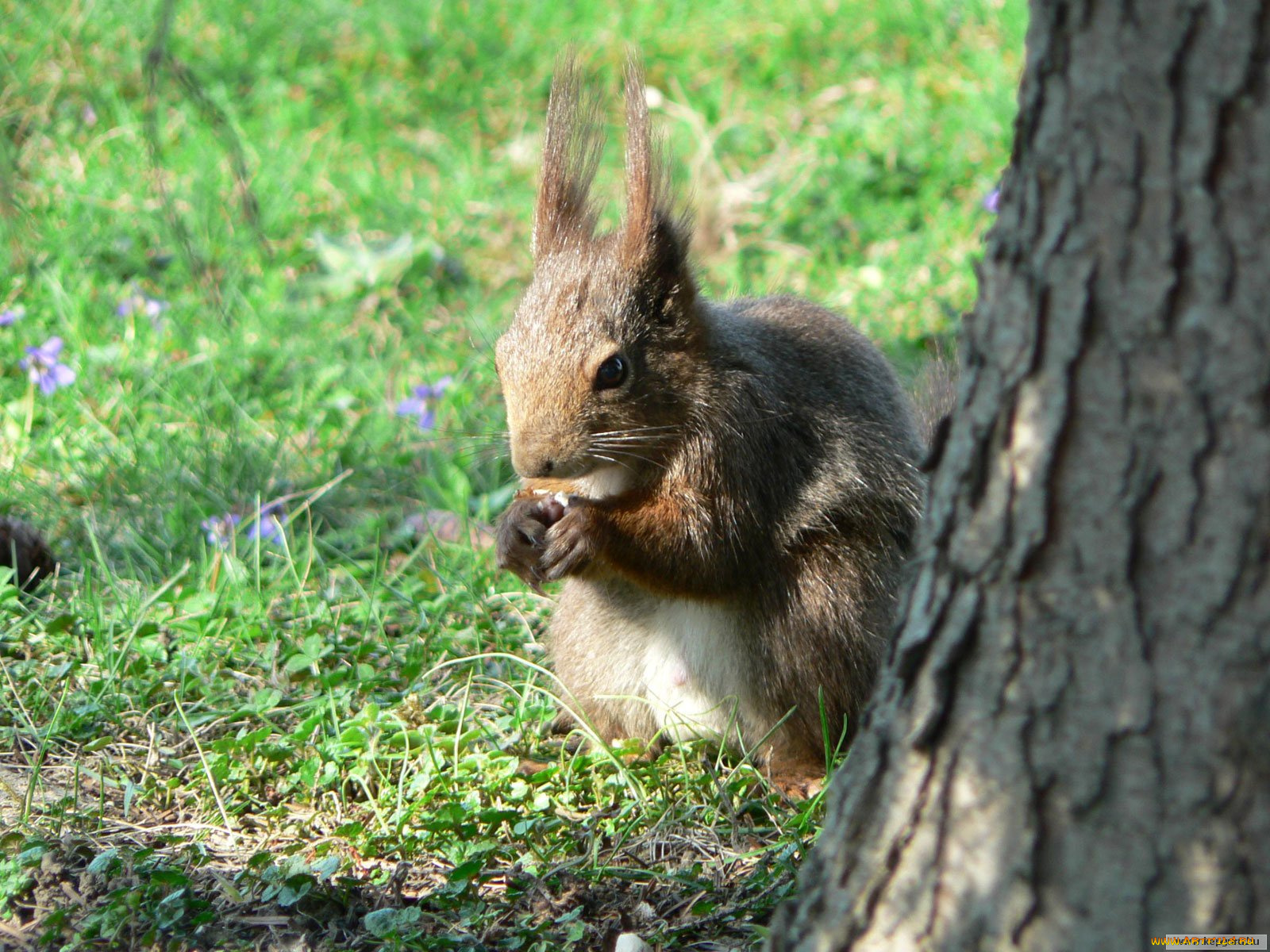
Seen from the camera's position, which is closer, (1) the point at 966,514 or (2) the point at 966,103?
(1) the point at 966,514

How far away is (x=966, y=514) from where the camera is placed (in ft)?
4.54

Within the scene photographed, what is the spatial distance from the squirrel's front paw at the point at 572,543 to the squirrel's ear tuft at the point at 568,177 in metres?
0.55

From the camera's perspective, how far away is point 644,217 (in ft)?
8.08

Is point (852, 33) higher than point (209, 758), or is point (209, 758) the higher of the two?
point (852, 33)

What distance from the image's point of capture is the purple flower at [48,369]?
12.0 ft

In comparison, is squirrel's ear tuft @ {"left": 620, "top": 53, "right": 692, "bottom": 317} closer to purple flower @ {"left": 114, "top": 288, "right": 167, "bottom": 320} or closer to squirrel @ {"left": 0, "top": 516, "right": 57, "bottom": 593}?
squirrel @ {"left": 0, "top": 516, "right": 57, "bottom": 593}

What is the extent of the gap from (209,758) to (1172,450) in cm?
176

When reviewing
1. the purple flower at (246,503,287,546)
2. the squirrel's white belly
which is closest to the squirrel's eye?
the squirrel's white belly

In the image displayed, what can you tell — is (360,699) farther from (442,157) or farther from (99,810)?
(442,157)

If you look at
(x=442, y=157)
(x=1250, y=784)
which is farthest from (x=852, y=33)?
(x=1250, y=784)

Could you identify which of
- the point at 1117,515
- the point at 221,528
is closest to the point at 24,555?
the point at 221,528

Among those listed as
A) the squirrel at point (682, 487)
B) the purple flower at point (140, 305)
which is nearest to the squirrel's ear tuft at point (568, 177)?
the squirrel at point (682, 487)

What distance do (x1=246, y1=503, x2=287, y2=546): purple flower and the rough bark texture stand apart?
203cm

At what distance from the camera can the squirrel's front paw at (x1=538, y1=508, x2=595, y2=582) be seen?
2400 millimetres
